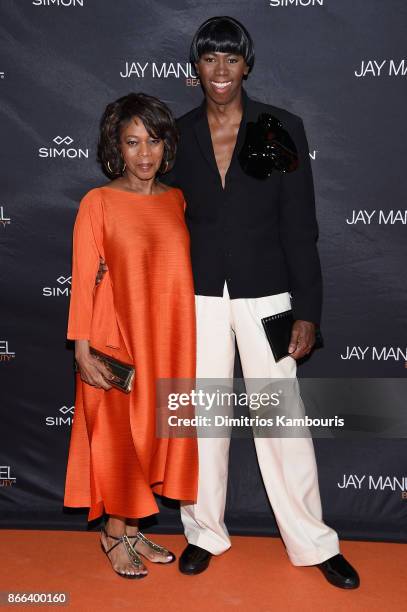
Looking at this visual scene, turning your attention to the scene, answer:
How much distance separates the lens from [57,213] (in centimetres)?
350

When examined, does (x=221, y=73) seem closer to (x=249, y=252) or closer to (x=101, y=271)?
(x=249, y=252)

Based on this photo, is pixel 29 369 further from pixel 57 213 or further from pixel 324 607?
pixel 324 607

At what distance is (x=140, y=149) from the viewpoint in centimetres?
284

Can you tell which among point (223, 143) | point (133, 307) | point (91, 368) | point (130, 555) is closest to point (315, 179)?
point (223, 143)

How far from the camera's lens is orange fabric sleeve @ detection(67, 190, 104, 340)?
9.32 ft

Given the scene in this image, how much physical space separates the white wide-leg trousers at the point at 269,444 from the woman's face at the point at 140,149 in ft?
1.70

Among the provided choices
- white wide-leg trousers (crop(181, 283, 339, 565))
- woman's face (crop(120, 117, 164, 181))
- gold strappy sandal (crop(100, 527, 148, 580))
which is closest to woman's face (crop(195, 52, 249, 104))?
woman's face (crop(120, 117, 164, 181))

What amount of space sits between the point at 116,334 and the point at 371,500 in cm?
147

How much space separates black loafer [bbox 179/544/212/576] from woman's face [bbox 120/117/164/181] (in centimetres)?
145

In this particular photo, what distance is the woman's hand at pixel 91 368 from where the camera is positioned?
289 centimetres

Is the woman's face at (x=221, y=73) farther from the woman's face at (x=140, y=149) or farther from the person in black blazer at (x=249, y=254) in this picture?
the woman's face at (x=140, y=149)

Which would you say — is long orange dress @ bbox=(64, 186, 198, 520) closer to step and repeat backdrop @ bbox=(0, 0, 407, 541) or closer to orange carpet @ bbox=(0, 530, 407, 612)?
orange carpet @ bbox=(0, 530, 407, 612)

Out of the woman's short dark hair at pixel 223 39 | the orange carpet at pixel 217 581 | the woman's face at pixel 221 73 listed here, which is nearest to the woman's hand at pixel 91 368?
the orange carpet at pixel 217 581

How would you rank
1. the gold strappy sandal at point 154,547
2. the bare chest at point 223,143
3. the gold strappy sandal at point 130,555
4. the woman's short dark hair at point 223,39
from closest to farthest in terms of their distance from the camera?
the woman's short dark hair at point 223,39 → the bare chest at point 223,143 → the gold strappy sandal at point 130,555 → the gold strappy sandal at point 154,547
